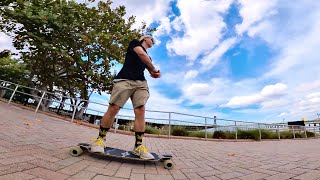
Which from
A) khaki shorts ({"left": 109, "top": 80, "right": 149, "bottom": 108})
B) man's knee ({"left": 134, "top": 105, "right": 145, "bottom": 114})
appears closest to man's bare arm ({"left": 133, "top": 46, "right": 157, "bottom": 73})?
khaki shorts ({"left": 109, "top": 80, "right": 149, "bottom": 108})

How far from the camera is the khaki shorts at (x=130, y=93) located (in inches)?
118

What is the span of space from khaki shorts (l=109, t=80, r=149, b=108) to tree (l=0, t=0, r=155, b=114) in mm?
11754

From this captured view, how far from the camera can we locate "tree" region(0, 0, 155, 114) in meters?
13.5

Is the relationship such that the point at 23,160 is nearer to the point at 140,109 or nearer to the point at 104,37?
the point at 140,109

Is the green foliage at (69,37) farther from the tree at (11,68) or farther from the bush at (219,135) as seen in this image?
the bush at (219,135)

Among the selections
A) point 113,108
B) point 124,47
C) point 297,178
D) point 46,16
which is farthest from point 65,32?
point 297,178

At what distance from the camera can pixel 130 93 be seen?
10.1 ft

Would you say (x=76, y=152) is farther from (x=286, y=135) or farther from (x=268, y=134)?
(x=286, y=135)

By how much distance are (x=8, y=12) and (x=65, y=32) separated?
3.39 meters

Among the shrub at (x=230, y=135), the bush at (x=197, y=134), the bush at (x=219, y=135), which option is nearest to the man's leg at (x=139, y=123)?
the bush at (x=197, y=134)

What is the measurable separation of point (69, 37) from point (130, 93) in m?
13.4

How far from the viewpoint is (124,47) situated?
52.0 ft

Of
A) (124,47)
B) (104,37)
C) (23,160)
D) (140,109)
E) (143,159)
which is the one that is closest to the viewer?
(23,160)

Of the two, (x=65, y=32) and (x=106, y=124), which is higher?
(x=65, y=32)
